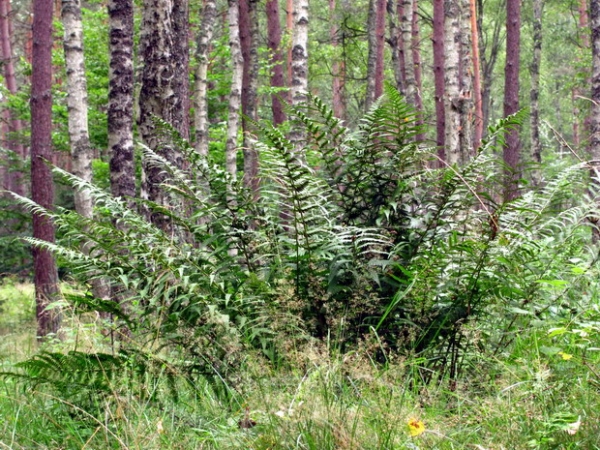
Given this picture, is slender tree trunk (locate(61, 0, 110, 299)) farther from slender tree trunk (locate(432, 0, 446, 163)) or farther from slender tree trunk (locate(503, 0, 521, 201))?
slender tree trunk (locate(432, 0, 446, 163))

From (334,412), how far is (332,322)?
3.45ft

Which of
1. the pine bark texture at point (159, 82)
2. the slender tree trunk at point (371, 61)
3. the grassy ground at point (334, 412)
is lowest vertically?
the grassy ground at point (334, 412)

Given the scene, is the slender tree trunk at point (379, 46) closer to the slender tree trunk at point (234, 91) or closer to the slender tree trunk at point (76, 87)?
the slender tree trunk at point (234, 91)

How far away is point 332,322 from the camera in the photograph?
3746 mm

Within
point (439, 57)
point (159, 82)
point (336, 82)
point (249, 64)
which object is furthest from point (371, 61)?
point (159, 82)

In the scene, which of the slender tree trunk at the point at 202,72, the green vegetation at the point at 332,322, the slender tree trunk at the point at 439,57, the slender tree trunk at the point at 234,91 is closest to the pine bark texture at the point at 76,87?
the slender tree trunk at the point at 202,72

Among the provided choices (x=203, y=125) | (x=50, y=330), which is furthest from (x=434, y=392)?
(x=203, y=125)

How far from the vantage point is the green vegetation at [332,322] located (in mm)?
2914

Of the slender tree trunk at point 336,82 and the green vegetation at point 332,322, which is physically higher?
the slender tree trunk at point 336,82

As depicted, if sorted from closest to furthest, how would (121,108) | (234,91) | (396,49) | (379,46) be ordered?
(121,108) → (234,91) → (379,46) → (396,49)

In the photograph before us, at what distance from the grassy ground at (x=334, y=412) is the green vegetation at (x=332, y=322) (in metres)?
0.01

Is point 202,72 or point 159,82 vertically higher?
point 202,72

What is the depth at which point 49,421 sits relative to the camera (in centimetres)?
331

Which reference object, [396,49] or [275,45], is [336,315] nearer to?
[275,45]
